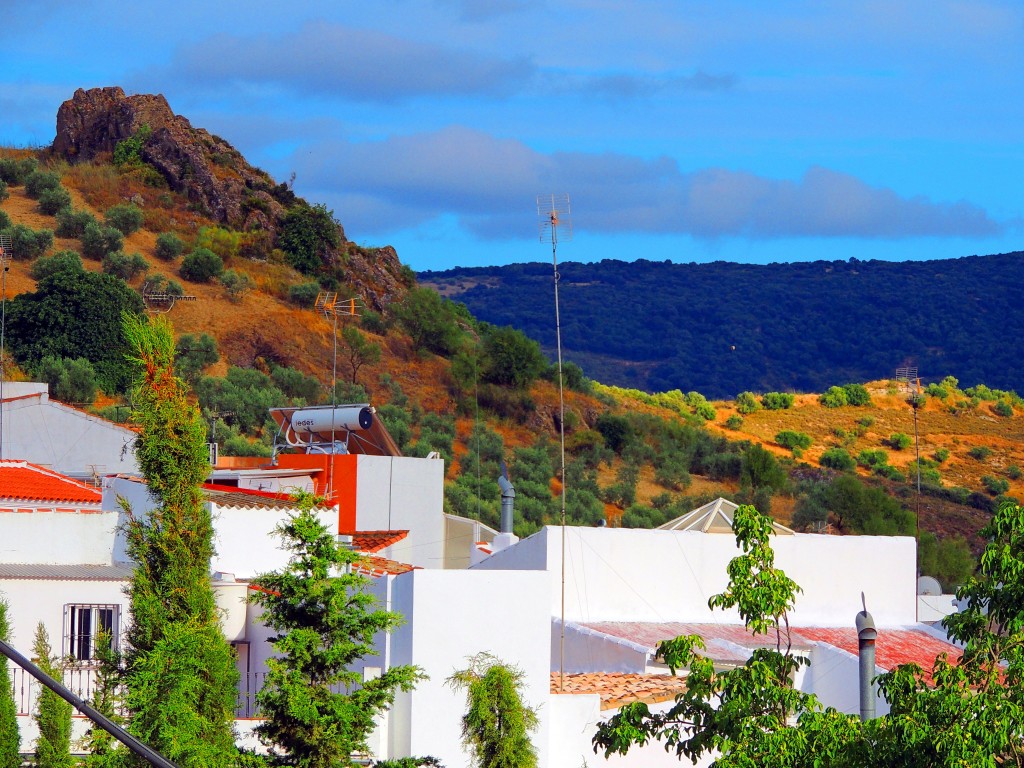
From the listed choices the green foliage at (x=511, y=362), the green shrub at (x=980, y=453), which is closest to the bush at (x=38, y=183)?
the green foliage at (x=511, y=362)

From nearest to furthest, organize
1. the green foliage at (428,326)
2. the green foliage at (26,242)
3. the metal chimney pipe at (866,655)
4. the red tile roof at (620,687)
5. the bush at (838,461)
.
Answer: the metal chimney pipe at (866,655) < the red tile roof at (620,687) < the green foliage at (26,242) < the green foliage at (428,326) < the bush at (838,461)

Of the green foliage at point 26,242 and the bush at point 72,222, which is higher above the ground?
the bush at point 72,222

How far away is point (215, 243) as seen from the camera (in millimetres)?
70875

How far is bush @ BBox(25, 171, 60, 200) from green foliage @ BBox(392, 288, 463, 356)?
649 inches

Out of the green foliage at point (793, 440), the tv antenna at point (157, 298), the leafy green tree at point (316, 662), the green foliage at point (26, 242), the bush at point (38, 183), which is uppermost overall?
the bush at point (38, 183)

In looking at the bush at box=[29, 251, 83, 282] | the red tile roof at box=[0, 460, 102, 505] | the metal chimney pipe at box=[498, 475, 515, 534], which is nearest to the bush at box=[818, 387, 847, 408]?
the bush at box=[29, 251, 83, 282]

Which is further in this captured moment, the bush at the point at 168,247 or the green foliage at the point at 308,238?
the green foliage at the point at 308,238

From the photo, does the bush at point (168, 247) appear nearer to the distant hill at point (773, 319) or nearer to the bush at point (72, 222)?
the bush at point (72, 222)

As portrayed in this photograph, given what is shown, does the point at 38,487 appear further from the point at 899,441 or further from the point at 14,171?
the point at 899,441

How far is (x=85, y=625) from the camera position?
1992 centimetres

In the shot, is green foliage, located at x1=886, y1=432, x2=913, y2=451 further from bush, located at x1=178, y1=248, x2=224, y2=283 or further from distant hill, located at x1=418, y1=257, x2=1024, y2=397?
distant hill, located at x1=418, y1=257, x2=1024, y2=397

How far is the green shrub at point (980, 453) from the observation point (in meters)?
75.6

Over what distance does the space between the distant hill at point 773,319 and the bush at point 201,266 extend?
5510cm

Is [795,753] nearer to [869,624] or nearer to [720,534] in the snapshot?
[869,624]
